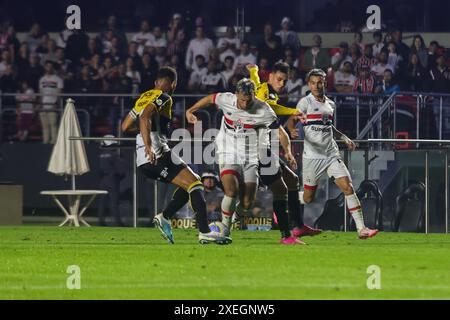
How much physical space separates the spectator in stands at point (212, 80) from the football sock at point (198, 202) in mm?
11568

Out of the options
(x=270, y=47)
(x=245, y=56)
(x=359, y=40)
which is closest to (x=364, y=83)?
(x=359, y=40)

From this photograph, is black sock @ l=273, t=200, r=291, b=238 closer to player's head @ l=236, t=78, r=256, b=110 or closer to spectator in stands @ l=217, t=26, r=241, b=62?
player's head @ l=236, t=78, r=256, b=110

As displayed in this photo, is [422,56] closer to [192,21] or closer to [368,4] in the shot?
[368,4]

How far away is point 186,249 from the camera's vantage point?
17.2m

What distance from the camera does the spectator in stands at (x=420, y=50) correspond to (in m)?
29.5

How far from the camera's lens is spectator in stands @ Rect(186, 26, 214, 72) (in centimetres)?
3002

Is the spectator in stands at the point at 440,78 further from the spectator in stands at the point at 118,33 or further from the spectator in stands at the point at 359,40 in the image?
the spectator in stands at the point at 118,33

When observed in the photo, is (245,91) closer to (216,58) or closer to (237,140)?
(237,140)

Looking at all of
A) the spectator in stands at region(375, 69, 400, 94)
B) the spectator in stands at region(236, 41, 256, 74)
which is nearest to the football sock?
the spectator in stands at region(375, 69, 400, 94)

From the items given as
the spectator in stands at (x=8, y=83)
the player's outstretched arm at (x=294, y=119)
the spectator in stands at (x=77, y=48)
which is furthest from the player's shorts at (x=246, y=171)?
the spectator in stands at (x=77, y=48)

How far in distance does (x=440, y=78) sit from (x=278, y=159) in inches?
447

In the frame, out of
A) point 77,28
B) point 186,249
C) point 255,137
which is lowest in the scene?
point 186,249
